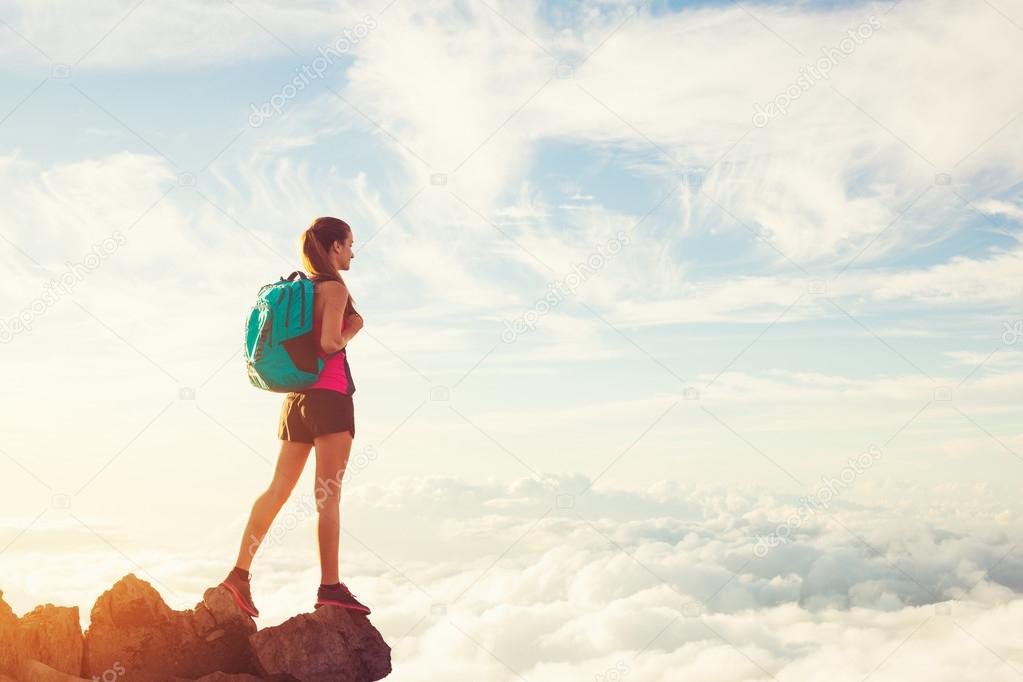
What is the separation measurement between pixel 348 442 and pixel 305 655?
234cm

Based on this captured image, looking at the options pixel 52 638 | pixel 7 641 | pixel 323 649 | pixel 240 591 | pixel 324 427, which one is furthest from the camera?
pixel 240 591

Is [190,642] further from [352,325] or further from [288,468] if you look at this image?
[352,325]

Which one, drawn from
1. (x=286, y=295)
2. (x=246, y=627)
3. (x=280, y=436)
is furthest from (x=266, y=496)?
(x=286, y=295)

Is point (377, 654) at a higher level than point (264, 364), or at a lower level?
lower

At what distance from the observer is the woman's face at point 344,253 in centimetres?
1157

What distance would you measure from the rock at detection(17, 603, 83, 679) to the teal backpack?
3.24m

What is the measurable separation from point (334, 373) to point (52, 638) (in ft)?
13.2

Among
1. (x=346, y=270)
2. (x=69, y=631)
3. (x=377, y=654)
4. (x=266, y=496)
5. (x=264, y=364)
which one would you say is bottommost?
(x=377, y=654)

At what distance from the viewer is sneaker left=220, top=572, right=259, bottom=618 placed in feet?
37.6

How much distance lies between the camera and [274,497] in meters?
11.5

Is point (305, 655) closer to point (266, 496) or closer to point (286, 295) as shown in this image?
point (266, 496)

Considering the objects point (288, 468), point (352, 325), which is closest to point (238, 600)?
point (288, 468)

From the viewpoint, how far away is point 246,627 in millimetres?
11523

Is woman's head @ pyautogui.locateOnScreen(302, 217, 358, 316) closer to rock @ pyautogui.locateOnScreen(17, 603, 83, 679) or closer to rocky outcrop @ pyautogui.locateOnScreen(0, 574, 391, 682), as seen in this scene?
rocky outcrop @ pyautogui.locateOnScreen(0, 574, 391, 682)
